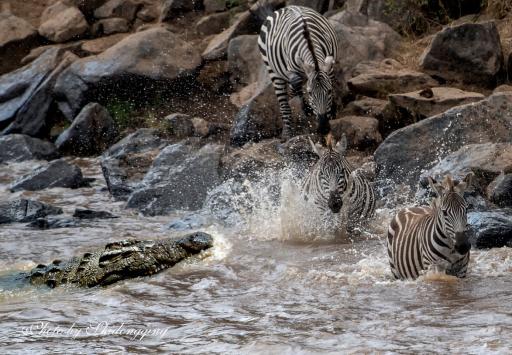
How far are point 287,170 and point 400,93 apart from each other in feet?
9.51

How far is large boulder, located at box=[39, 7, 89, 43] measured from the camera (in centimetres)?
2100

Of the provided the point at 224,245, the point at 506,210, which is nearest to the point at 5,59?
the point at 224,245

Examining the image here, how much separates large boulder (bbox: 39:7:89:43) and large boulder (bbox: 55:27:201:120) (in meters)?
2.98

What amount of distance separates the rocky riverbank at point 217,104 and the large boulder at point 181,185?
20mm

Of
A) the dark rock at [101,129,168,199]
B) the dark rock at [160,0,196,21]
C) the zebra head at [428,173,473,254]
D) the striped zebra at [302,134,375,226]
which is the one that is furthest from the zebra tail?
the zebra head at [428,173,473,254]

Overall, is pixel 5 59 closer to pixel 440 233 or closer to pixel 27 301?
pixel 27 301

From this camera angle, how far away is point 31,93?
18.5m

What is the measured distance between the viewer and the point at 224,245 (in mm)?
9961

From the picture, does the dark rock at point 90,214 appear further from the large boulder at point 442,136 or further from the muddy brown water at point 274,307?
the large boulder at point 442,136

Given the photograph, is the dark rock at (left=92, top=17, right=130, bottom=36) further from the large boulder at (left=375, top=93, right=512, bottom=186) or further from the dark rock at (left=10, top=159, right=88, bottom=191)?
the large boulder at (left=375, top=93, right=512, bottom=186)

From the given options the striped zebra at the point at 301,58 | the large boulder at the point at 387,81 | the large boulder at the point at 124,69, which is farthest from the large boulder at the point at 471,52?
the large boulder at the point at 124,69

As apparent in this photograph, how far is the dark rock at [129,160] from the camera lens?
45.4 feet

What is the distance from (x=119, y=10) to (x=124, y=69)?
4.38 metres

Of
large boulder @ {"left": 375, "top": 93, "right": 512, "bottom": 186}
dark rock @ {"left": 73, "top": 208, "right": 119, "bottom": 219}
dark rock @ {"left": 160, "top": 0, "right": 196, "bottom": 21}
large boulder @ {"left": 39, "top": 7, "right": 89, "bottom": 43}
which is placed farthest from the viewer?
large boulder @ {"left": 39, "top": 7, "right": 89, "bottom": 43}
